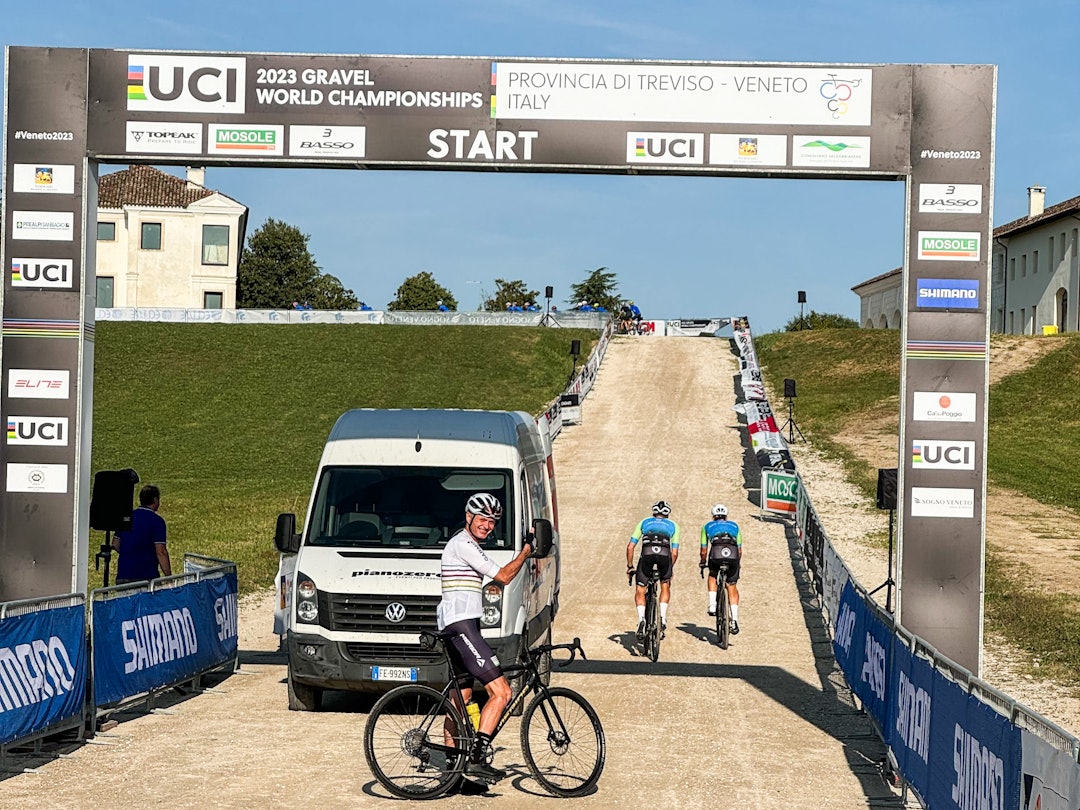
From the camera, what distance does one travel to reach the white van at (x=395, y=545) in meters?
12.9

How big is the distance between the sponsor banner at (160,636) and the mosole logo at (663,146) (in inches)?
253

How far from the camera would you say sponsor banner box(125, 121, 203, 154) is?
1393 centimetres

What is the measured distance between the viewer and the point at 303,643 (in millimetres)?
12984

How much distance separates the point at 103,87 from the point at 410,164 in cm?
323

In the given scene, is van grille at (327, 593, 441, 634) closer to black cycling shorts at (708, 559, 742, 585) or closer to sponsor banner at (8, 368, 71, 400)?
sponsor banner at (8, 368, 71, 400)

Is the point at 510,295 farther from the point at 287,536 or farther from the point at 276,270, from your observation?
the point at 287,536

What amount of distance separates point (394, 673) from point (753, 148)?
20.5ft

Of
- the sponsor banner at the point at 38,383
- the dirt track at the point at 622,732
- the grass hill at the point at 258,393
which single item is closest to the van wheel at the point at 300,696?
the dirt track at the point at 622,732

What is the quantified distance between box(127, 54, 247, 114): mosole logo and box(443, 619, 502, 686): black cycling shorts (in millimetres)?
6675

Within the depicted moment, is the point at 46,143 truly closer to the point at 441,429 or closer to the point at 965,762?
the point at 441,429

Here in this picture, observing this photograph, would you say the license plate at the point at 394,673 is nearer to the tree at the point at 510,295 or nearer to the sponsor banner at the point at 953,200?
the sponsor banner at the point at 953,200

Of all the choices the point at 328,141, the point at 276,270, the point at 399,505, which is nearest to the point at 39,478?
the point at 399,505

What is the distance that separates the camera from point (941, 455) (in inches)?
526

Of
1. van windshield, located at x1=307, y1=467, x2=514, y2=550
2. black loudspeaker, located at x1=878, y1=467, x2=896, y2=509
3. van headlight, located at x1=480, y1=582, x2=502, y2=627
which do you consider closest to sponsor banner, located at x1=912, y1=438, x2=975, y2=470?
black loudspeaker, located at x1=878, y1=467, x2=896, y2=509
